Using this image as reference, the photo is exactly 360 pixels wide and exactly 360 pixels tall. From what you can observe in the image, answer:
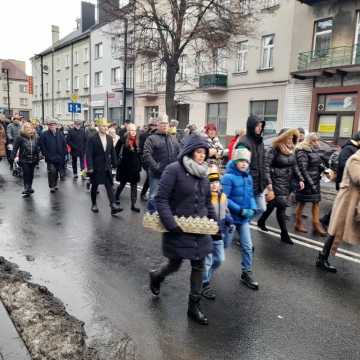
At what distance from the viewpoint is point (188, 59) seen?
1101 inches

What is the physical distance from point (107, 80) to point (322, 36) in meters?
24.5

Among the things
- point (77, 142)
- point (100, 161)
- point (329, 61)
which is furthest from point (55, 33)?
point (100, 161)

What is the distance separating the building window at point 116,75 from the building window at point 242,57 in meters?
16.4

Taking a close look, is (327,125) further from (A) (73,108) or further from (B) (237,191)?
(B) (237,191)

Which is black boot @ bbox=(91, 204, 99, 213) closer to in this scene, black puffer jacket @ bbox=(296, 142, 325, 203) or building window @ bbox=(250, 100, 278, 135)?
black puffer jacket @ bbox=(296, 142, 325, 203)

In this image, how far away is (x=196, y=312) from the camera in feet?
11.3

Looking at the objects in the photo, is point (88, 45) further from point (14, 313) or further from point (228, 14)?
point (14, 313)

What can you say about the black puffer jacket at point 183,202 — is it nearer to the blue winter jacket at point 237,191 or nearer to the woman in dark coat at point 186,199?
the woman in dark coat at point 186,199

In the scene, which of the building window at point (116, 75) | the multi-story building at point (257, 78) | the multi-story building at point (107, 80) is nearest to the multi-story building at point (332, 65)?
the multi-story building at point (257, 78)

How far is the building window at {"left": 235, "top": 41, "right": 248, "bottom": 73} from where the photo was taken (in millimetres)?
23594

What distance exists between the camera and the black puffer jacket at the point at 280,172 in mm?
5930

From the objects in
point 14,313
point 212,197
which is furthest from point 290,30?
point 14,313

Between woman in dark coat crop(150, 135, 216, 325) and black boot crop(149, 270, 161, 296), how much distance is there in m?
0.46

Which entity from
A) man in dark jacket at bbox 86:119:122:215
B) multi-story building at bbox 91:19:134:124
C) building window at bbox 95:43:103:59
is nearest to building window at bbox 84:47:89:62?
multi-story building at bbox 91:19:134:124
